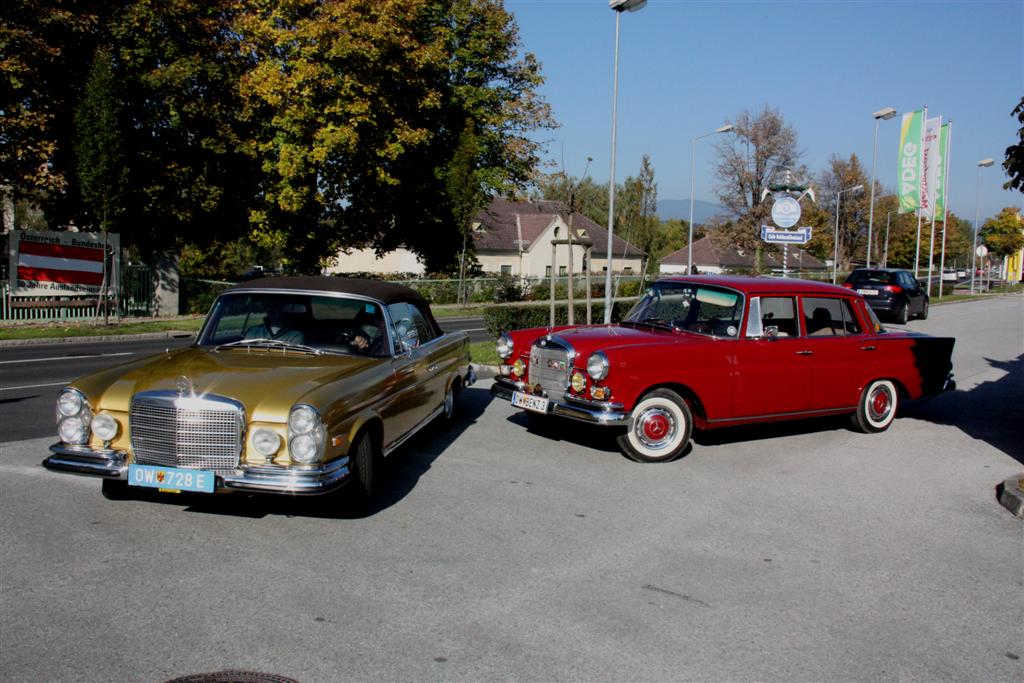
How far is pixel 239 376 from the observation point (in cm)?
574

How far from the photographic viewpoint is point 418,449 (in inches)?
320

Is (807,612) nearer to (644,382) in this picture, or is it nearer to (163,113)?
(644,382)

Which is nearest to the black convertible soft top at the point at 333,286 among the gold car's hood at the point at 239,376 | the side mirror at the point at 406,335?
the side mirror at the point at 406,335

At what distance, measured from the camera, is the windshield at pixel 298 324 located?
676 cm

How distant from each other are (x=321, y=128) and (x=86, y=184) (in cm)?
787

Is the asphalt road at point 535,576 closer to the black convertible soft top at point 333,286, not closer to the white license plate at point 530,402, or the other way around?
the white license plate at point 530,402

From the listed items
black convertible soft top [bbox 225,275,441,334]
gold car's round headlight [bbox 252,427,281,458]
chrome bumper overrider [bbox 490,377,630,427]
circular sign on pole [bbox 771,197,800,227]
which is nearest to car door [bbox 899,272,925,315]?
circular sign on pole [bbox 771,197,800,227]

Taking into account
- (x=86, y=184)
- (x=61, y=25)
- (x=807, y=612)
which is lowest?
(x=807, y=612)

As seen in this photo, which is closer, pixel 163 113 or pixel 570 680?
pixel 570 680

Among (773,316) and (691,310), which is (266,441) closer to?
(691,310)

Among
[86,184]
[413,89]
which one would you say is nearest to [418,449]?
[86,184]

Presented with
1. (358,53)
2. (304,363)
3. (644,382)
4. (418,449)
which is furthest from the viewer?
(358,53)

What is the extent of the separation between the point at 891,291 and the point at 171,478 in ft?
80.2

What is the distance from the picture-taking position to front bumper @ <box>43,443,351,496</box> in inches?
206
